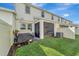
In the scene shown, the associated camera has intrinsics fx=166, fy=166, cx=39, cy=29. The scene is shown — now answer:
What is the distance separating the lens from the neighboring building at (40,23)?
2.89 m

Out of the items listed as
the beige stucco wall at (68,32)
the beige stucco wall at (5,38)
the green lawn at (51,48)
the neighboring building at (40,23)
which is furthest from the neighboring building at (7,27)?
the beige stucco wall at (68,32)

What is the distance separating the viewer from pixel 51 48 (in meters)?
2.92

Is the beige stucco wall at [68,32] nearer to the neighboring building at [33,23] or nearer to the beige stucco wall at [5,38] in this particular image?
the neighboring building at [33,23]

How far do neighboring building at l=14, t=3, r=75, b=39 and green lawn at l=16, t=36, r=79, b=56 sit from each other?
0.11 metres

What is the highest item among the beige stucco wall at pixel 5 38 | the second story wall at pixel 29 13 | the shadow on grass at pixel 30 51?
the second story wall at pixel 29 13

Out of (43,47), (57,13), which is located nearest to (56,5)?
(57,13)

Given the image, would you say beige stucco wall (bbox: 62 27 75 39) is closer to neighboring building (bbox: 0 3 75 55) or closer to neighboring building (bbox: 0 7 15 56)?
neighboring building (bbox: 0 3 75 55)

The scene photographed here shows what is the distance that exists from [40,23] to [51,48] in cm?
49

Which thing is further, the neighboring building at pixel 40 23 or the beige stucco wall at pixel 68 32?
the beige stucco wall at pixel 68 32

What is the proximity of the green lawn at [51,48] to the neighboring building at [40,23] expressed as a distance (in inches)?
4.3

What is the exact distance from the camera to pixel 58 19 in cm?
296

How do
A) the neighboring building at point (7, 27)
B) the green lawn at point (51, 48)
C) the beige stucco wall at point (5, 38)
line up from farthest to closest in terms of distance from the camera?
the green lawn at point (51, 48) < the neighboring building at point (7, 27) < the beige stucco wall at point (5, 38)

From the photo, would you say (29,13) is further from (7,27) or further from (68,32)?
(68,32)

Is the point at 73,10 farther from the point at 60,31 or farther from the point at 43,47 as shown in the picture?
the point at 43,47
